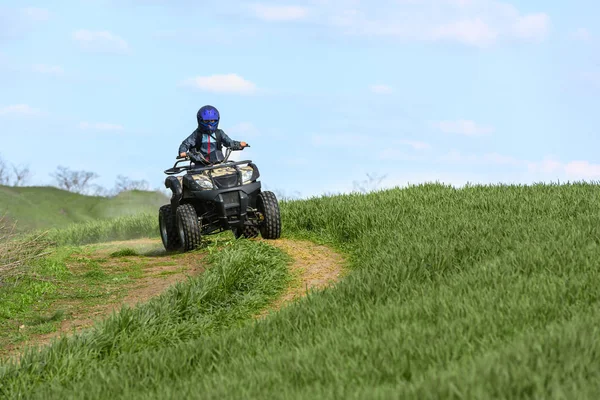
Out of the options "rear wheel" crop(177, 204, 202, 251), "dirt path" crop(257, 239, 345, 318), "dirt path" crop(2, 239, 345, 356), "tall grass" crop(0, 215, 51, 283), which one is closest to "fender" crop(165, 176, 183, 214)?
"rear wheel" crop(177, 204, 202, 251)

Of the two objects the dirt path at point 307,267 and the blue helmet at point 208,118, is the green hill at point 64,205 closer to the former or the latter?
the blue helmet at point 208,118

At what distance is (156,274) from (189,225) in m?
1.01

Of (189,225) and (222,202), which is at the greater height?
(222,202)

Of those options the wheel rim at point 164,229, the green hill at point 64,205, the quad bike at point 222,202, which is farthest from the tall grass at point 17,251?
the green hill at point 64,205

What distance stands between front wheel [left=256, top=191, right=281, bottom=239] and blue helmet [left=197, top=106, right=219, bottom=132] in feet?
4.60

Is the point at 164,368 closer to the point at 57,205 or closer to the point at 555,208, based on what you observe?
the point at 555,208

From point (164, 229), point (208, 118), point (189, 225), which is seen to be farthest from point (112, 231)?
point (189, 225)

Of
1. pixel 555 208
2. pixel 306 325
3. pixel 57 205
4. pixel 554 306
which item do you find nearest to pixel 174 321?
pixel 306 325

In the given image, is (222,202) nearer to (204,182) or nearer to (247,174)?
(204,182)

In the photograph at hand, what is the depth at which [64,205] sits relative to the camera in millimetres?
22953

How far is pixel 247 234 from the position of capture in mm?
11688

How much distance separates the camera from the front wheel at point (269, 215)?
1123cm

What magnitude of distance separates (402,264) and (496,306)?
2265 millimetres

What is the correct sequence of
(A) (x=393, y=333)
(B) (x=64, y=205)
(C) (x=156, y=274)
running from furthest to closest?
1. (B) (x=64, y=205)
2. (C) (x=156, y=274)
3. (A) (x=393, y=333)
